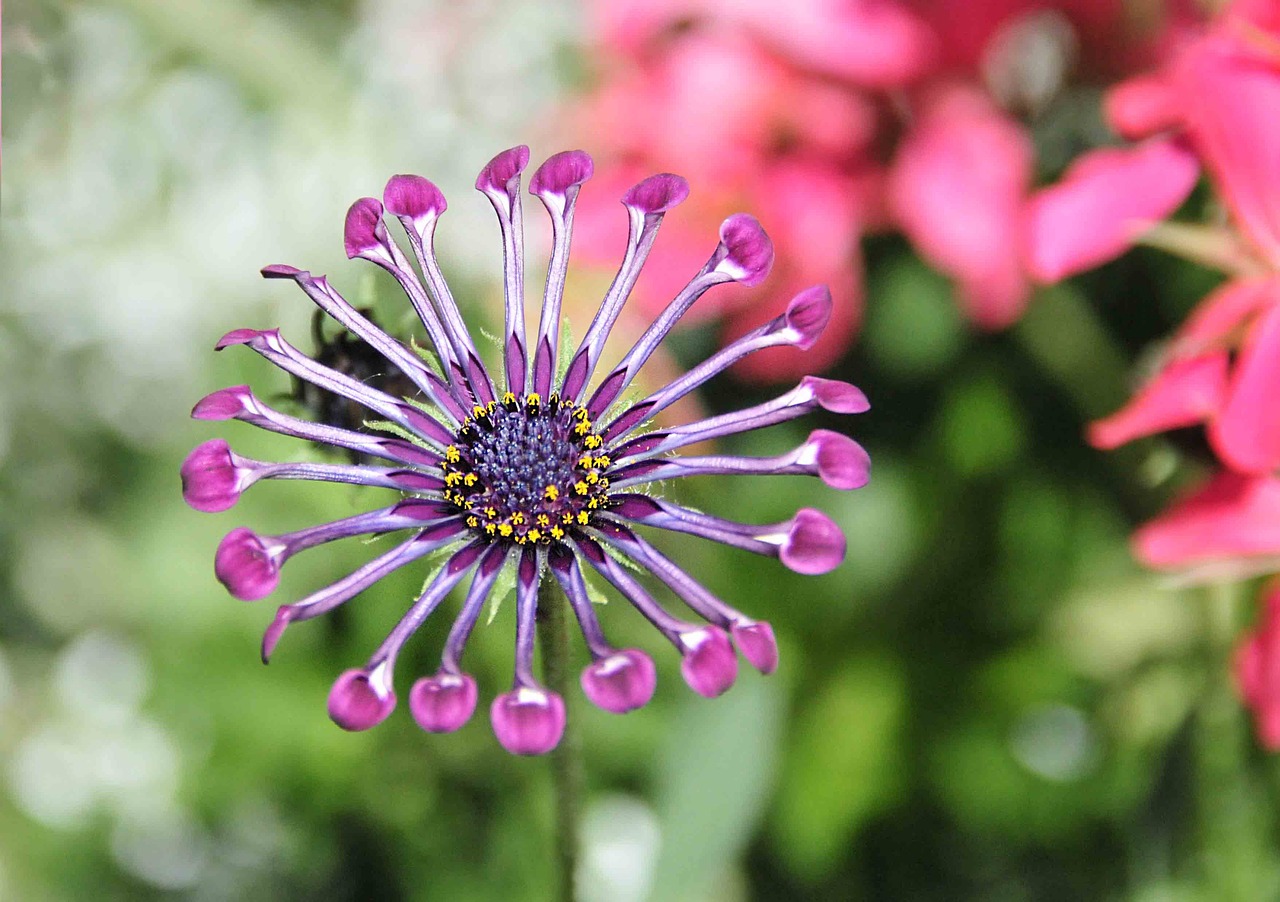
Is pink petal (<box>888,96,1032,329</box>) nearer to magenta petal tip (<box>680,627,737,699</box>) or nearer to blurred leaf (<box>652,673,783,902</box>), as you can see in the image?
blurred leaf (<box>652,673,783,902</box>)

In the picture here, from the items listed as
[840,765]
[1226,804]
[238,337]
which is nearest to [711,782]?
[840,765]

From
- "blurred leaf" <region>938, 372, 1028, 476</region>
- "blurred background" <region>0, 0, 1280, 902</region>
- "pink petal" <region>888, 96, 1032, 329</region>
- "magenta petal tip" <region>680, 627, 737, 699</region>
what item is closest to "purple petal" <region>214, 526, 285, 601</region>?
"magenta petal tip" <region>680, 627, 737, 699</region>

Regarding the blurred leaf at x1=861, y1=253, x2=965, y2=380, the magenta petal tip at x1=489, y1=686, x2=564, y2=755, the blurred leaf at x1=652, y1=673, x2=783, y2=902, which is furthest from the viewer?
the blurred leaf at x1=861, y1=253, x2=965, y2=380

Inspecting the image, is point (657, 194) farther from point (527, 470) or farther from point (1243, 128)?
point (1243, 128)

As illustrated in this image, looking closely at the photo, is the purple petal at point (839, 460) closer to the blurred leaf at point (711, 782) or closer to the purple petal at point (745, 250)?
the purple petal at point (745, 250)

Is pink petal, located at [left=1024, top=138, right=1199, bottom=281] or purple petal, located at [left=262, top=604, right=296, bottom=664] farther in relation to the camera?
pink petal, located at [left=1024, top=138, right=1199, bottom=281]

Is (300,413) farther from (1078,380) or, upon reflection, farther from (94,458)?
(94,458)

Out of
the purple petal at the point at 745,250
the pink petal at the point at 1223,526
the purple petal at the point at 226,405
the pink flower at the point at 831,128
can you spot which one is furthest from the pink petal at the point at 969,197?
the purple petal at the point at 226,405
